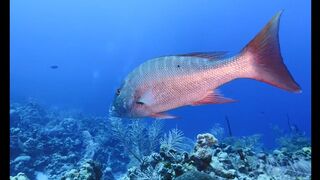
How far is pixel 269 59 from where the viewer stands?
2.54 metres

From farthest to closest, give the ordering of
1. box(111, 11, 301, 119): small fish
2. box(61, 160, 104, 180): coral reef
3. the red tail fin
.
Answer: box(61, 160, 104, 180): coral reef
box(111, 11, 301, 119): small fish
the red tail fin

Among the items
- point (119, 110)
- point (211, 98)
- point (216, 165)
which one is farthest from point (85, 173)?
point (211, 98)

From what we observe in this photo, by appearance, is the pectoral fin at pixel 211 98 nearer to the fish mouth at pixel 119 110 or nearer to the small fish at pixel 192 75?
the small fish at pixel 192 75

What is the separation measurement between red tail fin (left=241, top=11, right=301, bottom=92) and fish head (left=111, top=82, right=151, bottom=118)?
1.03 metres

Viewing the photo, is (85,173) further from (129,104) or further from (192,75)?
(192,75)

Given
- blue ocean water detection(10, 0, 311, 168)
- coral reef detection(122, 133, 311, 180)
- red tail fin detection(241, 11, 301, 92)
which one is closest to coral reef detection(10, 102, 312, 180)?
coral reef detection(122, 133, 311, 180)

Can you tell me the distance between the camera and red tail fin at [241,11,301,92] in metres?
2.40

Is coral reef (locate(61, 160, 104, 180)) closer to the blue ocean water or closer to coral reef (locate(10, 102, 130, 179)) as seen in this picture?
coral reef (locate(10, 102, 130, 179))

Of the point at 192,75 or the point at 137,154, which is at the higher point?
the point at 137,154

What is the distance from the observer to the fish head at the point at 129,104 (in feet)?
9.91

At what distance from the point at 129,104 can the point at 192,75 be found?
2.32ft

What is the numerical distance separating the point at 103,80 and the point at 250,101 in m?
61.1

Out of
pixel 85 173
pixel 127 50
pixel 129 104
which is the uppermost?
pixel 127 50

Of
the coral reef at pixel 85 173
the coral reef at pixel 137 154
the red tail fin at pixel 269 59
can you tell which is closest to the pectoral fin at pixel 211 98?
the red tail fin at pixel 269 59
